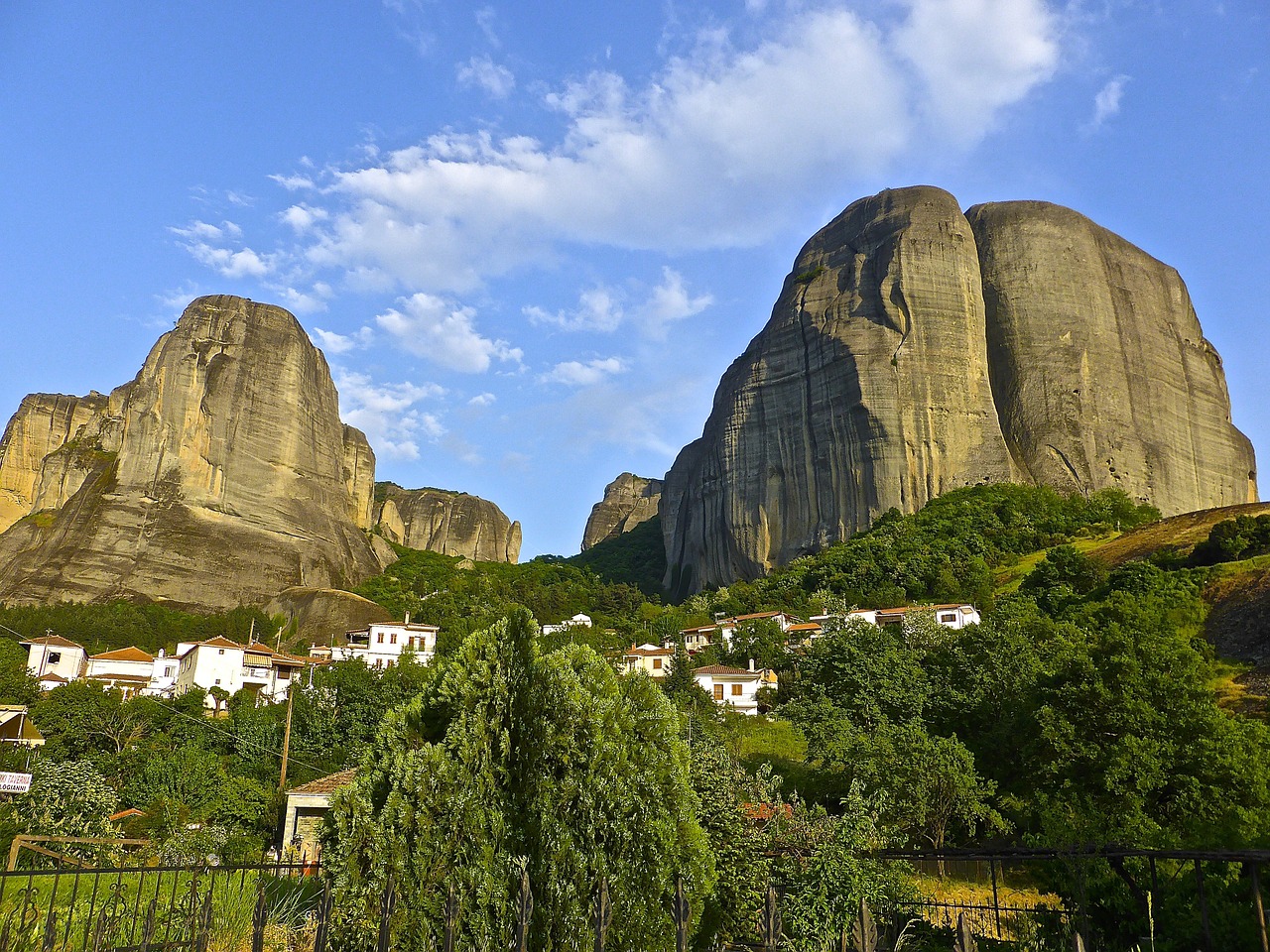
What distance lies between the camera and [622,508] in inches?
5669

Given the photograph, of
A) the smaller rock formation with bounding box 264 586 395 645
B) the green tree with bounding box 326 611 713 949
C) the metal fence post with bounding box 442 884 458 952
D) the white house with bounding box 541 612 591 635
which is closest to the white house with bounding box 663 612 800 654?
the white house with bounding box 541 612 591 635

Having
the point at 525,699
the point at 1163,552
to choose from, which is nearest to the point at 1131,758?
the point at 525,699

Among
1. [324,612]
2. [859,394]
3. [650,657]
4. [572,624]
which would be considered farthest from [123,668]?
[859,394]

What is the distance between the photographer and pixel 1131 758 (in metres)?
19.9

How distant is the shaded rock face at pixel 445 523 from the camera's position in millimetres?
115500

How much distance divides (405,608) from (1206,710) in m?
56.8

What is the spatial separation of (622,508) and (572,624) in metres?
79.2

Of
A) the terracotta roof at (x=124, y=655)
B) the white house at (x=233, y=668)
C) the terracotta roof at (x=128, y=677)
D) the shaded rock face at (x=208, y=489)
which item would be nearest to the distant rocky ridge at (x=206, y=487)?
the shaded rock face at (x=208, y=489)

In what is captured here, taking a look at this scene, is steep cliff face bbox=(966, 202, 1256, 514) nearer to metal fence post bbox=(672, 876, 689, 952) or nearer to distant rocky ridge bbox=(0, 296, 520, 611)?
distant rocky ridge bbox=(0, 296, 520, 611)

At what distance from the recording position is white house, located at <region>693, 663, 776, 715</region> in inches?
1884

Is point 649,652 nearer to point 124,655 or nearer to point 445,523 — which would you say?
point 124,655

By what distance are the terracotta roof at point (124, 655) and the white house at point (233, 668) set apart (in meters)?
3.25

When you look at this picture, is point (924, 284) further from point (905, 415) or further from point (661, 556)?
point (661, 556)

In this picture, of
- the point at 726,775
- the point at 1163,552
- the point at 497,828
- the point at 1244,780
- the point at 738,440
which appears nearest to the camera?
the point at 497,828
